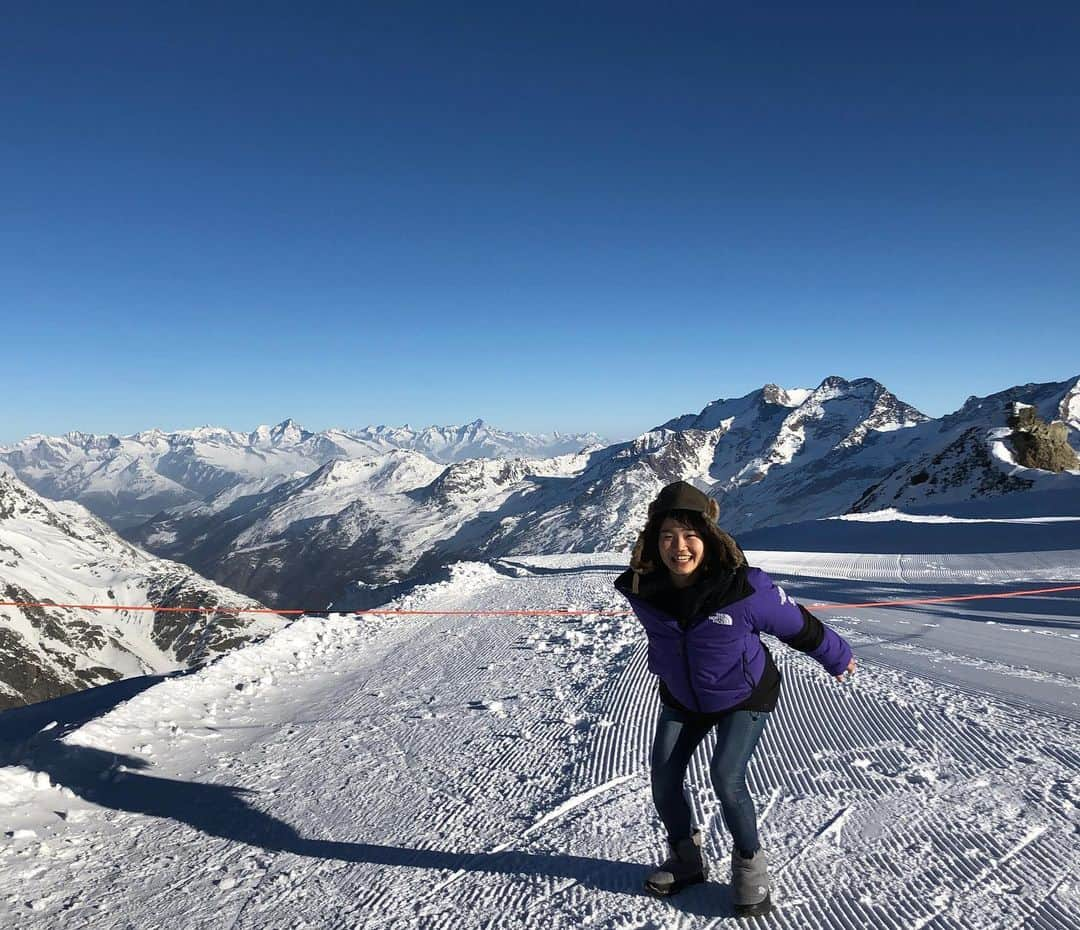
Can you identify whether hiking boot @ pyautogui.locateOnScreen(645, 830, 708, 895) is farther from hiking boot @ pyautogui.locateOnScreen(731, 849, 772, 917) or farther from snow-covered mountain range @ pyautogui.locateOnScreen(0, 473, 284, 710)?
snow-covered mountain range @ pyautogui.locateOnScreen(0, 473, 284, 710)

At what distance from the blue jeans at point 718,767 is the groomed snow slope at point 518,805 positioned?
0.47 m

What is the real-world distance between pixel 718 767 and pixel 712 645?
24.1 inches

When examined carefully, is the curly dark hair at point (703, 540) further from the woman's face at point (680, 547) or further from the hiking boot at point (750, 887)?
the hiking boot at point (750, 887)

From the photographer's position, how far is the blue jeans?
10.5 ft

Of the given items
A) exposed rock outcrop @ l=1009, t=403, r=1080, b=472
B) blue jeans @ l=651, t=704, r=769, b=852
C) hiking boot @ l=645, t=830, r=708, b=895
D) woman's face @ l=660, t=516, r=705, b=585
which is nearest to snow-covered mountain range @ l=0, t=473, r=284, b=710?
exposed rock outcrop @ l=1009, t=403, r=1080, b=472

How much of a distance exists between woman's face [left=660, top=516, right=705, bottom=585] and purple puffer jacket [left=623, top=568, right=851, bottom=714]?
0.84ft

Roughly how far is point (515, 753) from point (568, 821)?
1.44 m

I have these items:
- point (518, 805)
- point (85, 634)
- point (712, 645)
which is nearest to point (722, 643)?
point (712, 645)

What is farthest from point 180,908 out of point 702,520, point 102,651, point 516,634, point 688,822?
point 102,651

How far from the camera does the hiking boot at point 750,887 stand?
10.7 feet

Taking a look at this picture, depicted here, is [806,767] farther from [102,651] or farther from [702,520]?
[102,651]

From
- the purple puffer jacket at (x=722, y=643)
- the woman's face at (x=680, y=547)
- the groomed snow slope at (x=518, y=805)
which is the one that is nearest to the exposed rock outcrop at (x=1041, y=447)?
the groomed snow slope at (x=518, y=805)

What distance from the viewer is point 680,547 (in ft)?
10.6

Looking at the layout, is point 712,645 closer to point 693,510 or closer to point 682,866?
point 693,510
